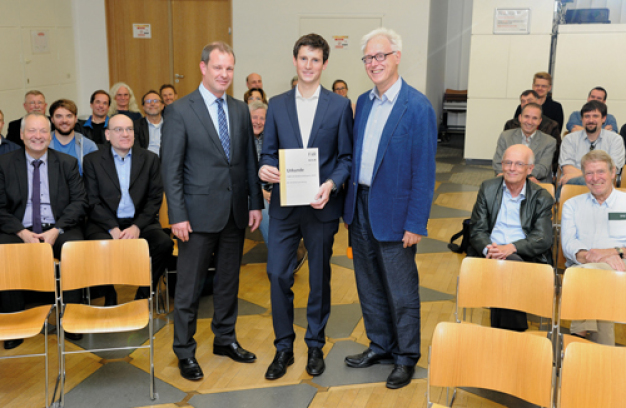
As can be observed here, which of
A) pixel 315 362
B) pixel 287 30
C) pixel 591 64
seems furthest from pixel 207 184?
pixel 591 64

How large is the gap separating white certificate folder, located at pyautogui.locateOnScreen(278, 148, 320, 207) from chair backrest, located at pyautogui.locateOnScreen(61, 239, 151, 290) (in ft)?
2.98

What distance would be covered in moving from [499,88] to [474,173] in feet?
5.10

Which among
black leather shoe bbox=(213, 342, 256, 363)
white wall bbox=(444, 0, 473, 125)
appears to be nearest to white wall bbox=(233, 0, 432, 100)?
white wall bbox=(444, 0, 473, 125)

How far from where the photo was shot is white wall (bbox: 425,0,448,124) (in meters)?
10.1

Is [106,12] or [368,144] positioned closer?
[368,144]

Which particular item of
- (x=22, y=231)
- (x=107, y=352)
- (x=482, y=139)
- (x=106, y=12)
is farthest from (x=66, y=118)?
(x=482, y=139)

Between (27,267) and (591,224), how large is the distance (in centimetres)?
343

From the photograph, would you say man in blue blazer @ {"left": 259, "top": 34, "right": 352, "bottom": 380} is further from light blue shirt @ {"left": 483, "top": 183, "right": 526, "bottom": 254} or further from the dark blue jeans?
light blue shirt @ {"left": 483, "top": 183, "right": 526, "bottom": 254}

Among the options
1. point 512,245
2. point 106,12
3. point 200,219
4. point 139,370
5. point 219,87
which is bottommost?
point 139,370

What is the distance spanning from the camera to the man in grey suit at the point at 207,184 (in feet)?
9.83

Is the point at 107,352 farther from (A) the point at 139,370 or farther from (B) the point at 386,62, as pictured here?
(B) the point at 386,62

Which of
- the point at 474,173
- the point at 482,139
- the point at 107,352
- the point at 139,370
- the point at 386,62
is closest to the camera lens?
the point at 386,62

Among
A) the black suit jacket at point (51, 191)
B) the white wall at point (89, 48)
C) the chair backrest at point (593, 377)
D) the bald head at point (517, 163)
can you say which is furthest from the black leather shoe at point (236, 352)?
the white wall at point (89, 48)

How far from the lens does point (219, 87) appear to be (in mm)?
3004
